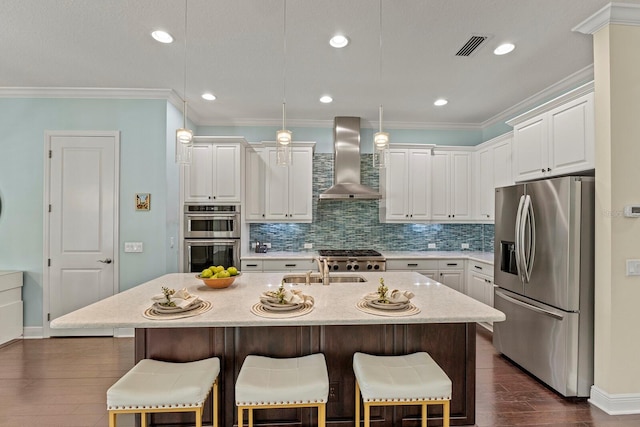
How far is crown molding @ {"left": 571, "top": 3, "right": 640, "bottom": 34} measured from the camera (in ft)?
7.46

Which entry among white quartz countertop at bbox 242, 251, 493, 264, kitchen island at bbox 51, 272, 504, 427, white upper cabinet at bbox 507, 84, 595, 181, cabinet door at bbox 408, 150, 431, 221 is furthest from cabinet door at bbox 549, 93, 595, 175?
cabinet door at bbox 408, 150, 431, 221

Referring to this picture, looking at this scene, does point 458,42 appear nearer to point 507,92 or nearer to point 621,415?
point 507,92

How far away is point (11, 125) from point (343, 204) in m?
4.25

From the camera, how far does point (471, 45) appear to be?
2770 millimetres

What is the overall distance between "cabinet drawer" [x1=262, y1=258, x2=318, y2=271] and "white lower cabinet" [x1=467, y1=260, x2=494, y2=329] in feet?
6.75

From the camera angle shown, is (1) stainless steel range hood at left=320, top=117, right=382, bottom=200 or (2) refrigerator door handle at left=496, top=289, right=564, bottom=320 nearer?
(2) refrigerator door handle at left=496, top=289, right=564, bottom=320

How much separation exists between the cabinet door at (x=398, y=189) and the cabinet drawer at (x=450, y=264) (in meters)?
0.80

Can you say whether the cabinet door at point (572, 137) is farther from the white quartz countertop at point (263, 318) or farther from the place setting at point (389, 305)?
the place setting at point (389, 305)

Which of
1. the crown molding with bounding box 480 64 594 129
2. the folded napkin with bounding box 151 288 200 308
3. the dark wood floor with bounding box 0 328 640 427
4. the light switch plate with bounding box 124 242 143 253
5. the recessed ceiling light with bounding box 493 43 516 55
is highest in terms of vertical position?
the recessed ceiling light with bounding box 493 43 516 55

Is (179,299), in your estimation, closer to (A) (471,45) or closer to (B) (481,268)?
(A) (471,45)

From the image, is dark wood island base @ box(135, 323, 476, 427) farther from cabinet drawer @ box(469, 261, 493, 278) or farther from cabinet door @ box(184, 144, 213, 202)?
cabinet door @ box(184, 144, 213, 202)

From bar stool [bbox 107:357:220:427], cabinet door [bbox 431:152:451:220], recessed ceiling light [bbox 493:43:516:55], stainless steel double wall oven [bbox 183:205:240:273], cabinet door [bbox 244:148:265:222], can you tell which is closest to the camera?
bar stool [bbox 107:357:220:427]

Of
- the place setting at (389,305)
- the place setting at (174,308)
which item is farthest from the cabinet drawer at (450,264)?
the place setting at (174,308)

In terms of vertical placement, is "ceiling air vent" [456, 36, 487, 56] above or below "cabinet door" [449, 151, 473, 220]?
above
